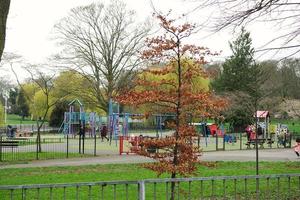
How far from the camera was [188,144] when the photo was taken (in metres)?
8.74

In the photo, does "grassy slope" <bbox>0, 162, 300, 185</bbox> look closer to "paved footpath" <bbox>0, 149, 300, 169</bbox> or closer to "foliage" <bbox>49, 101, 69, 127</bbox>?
"paved footpath" <bbox>0, 149, 300, 169</bbox>

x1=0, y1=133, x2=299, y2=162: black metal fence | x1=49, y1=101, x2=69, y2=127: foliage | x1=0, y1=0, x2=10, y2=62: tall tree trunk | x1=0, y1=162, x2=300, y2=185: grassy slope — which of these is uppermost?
x1=0, y1=0, x2=10, y2=62: tall tree trunk

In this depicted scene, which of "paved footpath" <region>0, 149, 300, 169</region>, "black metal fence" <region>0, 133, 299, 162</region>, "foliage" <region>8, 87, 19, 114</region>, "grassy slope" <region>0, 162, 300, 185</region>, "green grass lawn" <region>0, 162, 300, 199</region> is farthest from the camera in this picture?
"foliage" <region>8, 87, 19, 114</region>

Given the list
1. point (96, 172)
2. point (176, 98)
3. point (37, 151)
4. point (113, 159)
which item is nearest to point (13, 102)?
point (37, 151)

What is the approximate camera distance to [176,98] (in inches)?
344

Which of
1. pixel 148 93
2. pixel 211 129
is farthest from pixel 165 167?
pixel 211 129

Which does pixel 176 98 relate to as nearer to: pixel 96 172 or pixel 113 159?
pixel 96 172

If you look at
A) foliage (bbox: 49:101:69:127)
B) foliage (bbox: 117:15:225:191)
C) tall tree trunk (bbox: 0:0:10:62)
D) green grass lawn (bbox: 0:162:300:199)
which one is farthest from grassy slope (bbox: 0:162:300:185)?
foliage (bbox: 49:101:69:127)

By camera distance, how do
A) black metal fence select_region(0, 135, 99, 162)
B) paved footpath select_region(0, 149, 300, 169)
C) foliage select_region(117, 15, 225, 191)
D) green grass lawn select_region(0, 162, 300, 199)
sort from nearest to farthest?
1. foliage select_region(117, 15, 225, 191)
2. green grass lawn select_region(0, 162, 300, 199)
3. paved footpath select_region(0, 149, 300, 169)
4. black metal fence select_region(0, 135, 99, 162)

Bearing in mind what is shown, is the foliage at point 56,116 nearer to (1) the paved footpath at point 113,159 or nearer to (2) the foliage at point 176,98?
(1) the paved footpath at point 113,159

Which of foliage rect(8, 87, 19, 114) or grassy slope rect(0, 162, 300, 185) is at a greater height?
foliage rect(8, 87, 19, 114)

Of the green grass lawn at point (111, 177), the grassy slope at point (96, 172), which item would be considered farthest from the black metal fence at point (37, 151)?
the green grass lawn at point (111, 177)

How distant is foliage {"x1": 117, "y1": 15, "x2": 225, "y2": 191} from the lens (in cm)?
864

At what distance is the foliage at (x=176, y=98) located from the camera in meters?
8.64
